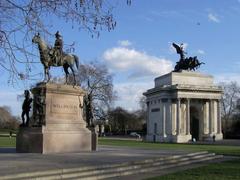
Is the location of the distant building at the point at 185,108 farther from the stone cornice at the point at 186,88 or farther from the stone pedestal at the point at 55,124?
the stone pedestal at the point at 55,124

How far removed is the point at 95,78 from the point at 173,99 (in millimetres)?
15533

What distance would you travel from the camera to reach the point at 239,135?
97062mm

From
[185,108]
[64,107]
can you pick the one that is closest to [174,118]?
[185,108]

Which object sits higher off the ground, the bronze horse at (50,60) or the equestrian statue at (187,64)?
the equestrian statue at (187,64)

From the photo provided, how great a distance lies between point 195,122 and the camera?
93.2 meters

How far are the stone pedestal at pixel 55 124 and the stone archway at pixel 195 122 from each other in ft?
217

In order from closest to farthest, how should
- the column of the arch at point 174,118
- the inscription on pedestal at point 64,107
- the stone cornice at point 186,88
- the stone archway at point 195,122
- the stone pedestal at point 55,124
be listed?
the stone pedestal at point 55,124 < the inscription on pedestal at point 64,107 < the stone cornice at point 186,88 < the column of the arch at point 174,118 < the stone archway at point 195,122

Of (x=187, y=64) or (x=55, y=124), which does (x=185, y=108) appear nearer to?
(x=187, y=64)

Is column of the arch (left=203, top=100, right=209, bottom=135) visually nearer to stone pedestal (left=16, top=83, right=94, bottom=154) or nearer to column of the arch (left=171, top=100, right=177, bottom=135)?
column of the arch (left=171, top=100, right=177, bottom=135)

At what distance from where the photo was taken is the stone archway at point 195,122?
91875mm

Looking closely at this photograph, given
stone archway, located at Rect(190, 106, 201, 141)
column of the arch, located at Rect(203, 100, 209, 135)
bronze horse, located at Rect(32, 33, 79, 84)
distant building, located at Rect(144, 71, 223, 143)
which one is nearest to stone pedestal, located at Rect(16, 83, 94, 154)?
bronze horse, located at Rect(32, 33, 79, 84)

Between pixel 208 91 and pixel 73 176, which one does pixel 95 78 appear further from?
pixel 73 176

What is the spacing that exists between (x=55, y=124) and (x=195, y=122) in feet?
232

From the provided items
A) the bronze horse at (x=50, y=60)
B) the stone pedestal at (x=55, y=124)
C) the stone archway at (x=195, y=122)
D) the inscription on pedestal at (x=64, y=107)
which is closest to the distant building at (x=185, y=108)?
the stone archway at (x=195, y=122)
